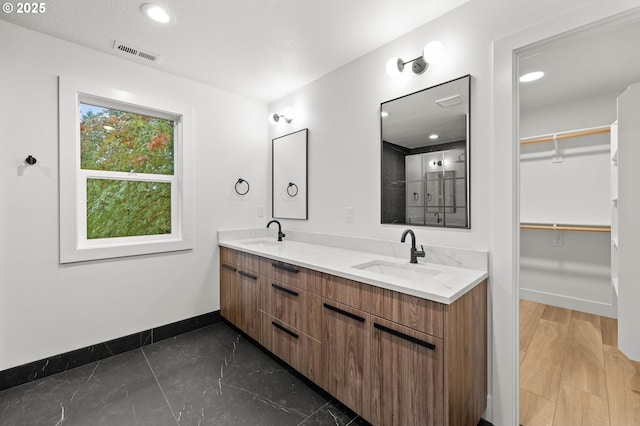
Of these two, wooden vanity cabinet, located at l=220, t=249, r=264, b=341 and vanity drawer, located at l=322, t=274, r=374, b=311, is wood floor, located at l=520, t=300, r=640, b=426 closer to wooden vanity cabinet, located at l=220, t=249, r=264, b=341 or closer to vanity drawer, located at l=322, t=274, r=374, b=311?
vanity drawer, located at l=322, t=274, r=374, b=311

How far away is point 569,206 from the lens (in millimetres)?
3174

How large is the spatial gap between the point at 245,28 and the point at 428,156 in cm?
155

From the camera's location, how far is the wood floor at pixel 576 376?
62.9 inches

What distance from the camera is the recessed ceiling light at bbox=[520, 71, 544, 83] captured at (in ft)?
8.19

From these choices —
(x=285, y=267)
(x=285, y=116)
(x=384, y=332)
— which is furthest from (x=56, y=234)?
(x=384, y=332)

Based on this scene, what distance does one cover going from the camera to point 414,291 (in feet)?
4.14

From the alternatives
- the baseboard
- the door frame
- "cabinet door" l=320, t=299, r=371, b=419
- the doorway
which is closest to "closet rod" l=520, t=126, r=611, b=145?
the doorway

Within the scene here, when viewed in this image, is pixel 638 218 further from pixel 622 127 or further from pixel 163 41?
pixel 163 41

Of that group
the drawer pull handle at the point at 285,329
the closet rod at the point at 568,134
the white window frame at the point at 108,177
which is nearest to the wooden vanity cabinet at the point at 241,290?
the drawer pull handle at the point at 285,329

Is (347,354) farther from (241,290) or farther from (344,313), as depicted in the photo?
(241,290)

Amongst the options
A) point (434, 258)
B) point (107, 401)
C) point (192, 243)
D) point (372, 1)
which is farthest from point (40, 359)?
point (372, 1)

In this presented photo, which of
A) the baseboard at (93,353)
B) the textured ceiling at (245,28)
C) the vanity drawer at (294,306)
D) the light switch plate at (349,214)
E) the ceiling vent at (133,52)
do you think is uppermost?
the ceiling vent at (133,52)

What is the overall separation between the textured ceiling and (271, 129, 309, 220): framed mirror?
0.71 m

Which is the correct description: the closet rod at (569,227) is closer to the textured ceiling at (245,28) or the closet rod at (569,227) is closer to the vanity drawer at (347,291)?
the textured ceiling at (245,28)
